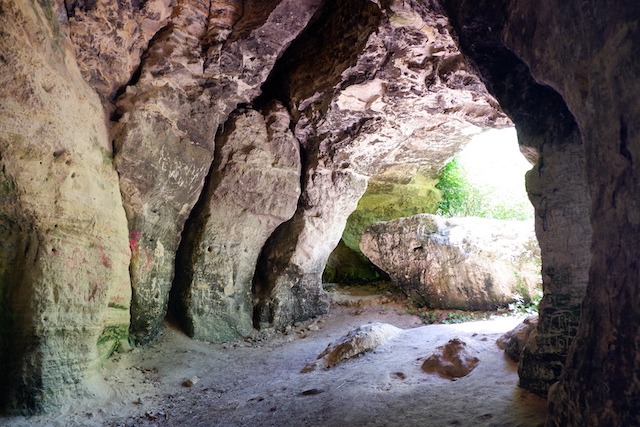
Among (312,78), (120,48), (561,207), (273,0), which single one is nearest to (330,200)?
(312,78)

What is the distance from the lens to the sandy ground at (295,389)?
9.57 feet

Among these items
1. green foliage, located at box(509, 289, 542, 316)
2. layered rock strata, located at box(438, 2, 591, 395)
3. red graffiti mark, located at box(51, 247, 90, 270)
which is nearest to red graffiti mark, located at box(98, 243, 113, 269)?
red graffiti mark, located at box(51, 247, 90, 270)

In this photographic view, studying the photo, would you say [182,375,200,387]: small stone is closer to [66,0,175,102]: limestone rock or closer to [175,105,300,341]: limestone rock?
[175,105,300,341]: limestone rock

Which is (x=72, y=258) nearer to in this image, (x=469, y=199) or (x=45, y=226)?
(x=45, y=226)

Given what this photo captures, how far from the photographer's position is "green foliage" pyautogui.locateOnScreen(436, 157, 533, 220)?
1110cm

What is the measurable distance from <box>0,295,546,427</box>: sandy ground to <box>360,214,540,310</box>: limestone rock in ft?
6.72

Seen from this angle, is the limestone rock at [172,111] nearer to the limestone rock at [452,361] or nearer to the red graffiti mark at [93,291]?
the red graffiti mark at [93,291]

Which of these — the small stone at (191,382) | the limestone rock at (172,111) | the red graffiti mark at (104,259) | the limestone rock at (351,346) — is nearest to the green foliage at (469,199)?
the limestone rock at (351,346)

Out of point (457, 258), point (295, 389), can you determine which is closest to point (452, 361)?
point (295, 389)

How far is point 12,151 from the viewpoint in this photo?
348 cm

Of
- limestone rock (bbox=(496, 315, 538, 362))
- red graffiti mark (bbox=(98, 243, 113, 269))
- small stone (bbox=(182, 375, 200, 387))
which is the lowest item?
small stone (bbox=(182, 375, 200, 387))

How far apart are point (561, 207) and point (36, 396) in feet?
14.7

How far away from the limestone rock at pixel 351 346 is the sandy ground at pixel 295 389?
0.10 m

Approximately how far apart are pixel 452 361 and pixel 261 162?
4.09 m
